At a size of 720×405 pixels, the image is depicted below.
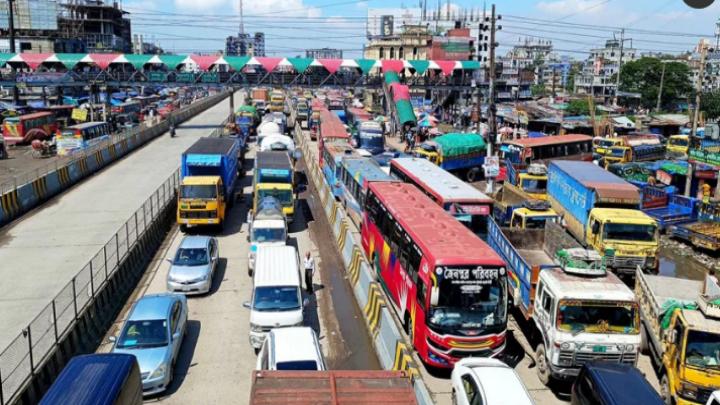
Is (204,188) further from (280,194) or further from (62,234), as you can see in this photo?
(62,234)

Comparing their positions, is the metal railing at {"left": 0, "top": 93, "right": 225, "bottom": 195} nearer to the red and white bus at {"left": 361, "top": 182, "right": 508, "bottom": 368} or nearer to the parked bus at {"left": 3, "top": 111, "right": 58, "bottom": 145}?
the parked bus at {"left": 3, "top": 111, "right": 58, "bottom": 145}

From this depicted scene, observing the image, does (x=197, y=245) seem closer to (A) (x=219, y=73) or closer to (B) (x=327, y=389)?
(B) (x=327, y=389)

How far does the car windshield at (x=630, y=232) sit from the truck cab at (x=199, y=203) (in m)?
15.3

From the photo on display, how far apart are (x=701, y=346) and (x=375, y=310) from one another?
7.72m

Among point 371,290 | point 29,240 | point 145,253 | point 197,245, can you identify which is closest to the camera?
point 371,290

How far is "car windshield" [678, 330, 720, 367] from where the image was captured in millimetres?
12305

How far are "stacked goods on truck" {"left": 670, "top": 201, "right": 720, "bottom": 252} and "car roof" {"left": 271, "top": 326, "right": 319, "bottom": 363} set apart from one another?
1891 cm

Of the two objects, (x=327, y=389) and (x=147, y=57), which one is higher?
(x=147, y=57)

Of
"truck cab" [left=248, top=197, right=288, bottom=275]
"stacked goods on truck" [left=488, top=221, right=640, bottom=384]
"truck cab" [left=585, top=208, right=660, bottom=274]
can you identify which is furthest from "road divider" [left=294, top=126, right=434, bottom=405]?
"truck cab" [left=585, top=208, right=660, bottom=274]

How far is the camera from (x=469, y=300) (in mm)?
13898

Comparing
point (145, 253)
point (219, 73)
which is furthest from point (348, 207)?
point (219, 73)

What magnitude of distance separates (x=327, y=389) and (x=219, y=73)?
197 ft

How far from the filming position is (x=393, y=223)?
18516mm

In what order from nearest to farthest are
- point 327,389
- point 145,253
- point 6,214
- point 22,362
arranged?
1. point 327,389
2. point 22,362
3. point 145,253
4. point 6,214
